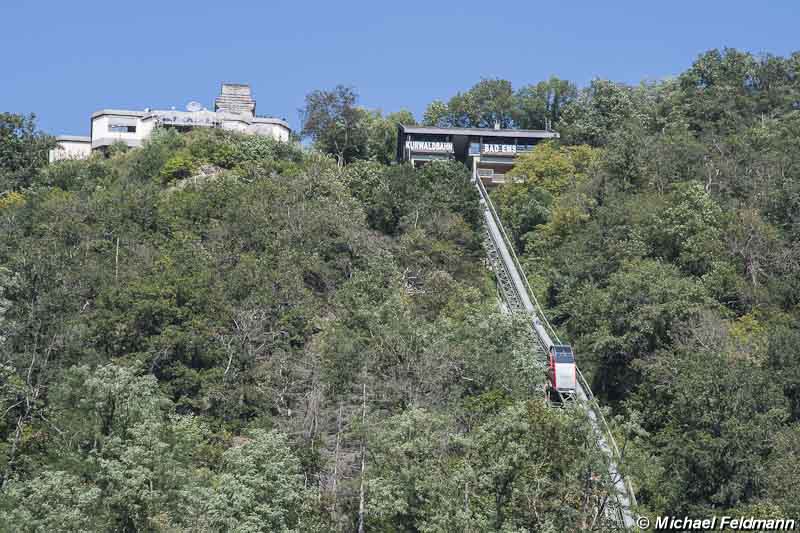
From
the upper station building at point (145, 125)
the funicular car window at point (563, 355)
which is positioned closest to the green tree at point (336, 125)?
the upper station building at point (145, 125)

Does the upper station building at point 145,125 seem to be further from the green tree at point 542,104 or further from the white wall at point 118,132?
the green tree at point 542,104

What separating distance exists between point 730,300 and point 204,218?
24751 millimetres

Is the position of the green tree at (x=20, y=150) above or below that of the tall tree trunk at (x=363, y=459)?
above

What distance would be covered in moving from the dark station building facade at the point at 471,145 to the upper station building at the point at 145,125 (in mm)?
8509

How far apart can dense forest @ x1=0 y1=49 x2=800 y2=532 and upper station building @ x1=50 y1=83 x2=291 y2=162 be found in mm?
4216

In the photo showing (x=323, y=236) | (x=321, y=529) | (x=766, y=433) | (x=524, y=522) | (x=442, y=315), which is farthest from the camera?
(x=323, y=236)

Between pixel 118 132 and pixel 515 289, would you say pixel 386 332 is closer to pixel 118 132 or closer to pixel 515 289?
pixel 515 289

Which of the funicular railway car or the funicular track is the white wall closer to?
the funicular track

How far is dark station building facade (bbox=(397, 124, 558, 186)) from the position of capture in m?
80.3

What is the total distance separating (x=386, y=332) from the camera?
44.1 metres

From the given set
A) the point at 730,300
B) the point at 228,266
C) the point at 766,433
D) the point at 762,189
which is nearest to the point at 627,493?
the point at 766,433

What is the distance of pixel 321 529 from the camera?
35.0 meters

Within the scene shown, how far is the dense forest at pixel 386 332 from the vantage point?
1335 inches

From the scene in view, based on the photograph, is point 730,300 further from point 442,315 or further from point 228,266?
point 228,266
